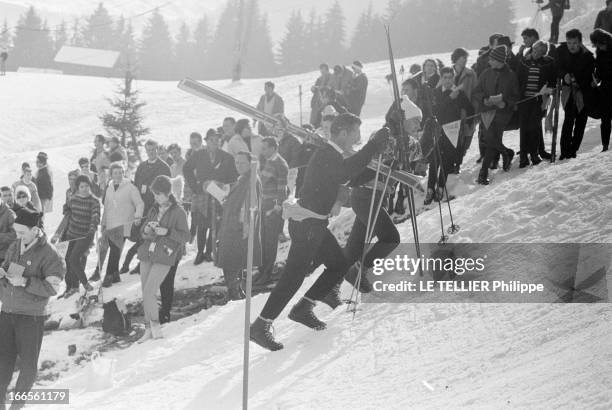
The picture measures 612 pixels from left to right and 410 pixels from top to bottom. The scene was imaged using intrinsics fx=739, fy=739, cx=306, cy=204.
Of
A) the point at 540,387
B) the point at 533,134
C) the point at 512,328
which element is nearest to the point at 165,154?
the point at 533,134

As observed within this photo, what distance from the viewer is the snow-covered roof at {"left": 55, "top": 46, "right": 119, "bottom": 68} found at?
230ft

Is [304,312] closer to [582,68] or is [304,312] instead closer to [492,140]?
[492,140]

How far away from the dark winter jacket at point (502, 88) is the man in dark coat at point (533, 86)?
200 millimetres

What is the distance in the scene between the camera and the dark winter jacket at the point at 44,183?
569 inches

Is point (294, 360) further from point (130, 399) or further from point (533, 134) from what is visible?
point (533, 134)

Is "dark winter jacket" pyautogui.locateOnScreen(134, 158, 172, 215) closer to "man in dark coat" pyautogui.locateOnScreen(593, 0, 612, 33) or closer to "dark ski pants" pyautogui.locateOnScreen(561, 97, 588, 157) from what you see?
"dark ski pants" pyautogui.locateOnScreen(561, 97, 588, 157)

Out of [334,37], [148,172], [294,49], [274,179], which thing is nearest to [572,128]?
[274,179]

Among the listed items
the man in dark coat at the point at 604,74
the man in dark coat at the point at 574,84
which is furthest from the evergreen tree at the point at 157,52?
the man in dark coat at the point at 604,74

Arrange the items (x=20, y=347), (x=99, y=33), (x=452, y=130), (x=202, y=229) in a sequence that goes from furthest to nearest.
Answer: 1. (x=99, y=33)
2. (x=202, y=229)
3. (x=452, y=130)
4. (x=20, y=347)

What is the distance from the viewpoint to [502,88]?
33.8 feet

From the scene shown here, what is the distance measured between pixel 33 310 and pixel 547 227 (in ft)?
16.8

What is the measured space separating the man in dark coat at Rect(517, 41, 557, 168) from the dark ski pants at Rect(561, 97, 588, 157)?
0.53 metres

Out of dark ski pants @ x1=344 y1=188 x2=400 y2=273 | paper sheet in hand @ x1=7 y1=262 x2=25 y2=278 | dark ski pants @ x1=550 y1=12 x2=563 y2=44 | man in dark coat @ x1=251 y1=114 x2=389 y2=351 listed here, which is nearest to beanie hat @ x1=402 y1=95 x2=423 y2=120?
dark ski pants @ x1=344 y1=188 x2=400 y2=273

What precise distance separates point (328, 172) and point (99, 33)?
79.2 meters
